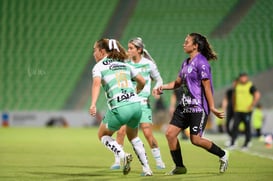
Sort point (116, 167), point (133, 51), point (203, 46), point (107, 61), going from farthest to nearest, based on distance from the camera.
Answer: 1. point (133, 51)
2. point (116, 167)
3. point (203, 46)
4. point (107, 61)

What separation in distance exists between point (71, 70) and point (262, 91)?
8604 mm

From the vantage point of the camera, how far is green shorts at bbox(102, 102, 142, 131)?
29.4ft

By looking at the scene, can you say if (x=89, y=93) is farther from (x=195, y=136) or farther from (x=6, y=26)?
(x=195, y=136)

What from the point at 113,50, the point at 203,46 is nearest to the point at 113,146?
the point at 113,50

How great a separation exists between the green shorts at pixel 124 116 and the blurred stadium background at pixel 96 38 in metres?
21.1

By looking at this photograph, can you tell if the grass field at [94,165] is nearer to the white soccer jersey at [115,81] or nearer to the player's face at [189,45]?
the white soccer jersey at [115,81]

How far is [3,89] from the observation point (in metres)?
30.6

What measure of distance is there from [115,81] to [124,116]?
467 mm

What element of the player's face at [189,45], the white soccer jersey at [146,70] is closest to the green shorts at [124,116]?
the player's face at [189,45]

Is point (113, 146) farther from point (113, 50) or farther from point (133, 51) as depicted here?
point (133, 51)

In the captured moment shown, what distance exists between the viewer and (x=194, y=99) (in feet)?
31.8

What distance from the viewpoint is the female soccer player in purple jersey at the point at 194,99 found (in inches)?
380

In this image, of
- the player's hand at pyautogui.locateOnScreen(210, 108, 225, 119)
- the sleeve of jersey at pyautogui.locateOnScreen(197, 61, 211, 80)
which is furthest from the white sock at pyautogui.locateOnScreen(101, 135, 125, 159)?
the sleeve of jersey at pyautogui.locateOnScreen(197, 61, 211, 80)

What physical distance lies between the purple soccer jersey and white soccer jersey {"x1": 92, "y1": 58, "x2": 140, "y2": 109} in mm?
963
